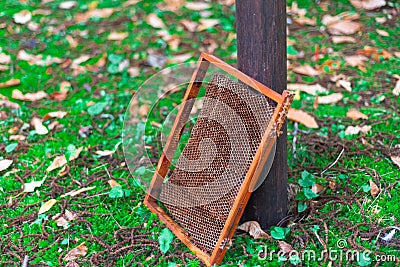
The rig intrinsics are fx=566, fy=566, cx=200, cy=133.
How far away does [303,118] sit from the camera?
11.1ft

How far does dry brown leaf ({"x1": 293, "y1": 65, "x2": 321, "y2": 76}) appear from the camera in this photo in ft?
12.7

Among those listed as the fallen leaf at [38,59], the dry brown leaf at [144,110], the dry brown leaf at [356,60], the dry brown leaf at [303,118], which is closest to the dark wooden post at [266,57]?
the dry brown leaf at [303,118]

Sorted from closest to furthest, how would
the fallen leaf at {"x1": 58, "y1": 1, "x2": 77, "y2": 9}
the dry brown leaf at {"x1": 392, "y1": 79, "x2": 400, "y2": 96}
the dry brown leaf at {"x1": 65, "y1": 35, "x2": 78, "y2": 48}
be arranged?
the dry brown leaf at {"x1": 392, "y1": 79, "x2": 400, "y2": 96} < the dry brown leaf at {"x1": 65, "y1": 35, "x2": 78, "y2": 48} < the fallen leaf at {"x1": 58, "y1": 1, "x2": 77, "y2": 9}

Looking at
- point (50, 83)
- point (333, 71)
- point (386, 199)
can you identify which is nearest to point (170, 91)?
point (50, 83)

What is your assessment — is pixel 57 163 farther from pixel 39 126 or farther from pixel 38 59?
pixel 38 59

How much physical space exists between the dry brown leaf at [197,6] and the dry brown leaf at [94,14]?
2.20ft

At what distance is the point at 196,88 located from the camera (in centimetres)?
268

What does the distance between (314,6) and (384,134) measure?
73.8 inches

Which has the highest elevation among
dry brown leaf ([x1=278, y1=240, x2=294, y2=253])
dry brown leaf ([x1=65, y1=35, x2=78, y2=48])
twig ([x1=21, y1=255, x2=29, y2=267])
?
dry brown leaf ([x1=65, y1=35, x2=78, y2=48])

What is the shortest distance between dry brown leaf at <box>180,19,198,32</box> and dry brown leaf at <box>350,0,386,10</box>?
132cm

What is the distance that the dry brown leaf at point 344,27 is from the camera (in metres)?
4.36

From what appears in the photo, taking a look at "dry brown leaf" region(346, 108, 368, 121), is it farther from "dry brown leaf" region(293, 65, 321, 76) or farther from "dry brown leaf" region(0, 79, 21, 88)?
"dry brown leaf" region(0, 79, 21, 88)

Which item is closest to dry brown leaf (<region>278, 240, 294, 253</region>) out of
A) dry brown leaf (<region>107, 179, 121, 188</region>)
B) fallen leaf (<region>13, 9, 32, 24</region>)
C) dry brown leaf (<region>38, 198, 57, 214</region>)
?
dry brown leaf (<region>107, 179, 121, 188</region>)

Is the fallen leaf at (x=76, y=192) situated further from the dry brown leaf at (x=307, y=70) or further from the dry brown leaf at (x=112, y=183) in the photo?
the dry brown leaf at (x=307, y=70)
